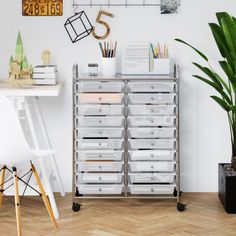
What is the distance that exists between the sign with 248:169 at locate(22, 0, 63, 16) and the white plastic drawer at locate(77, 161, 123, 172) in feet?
3.77

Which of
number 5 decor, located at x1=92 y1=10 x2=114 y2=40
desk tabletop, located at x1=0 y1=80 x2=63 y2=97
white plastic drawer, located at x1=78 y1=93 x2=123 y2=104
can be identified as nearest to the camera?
desk tabletop, located at x1=0 y1=80 x2=63 y2=97

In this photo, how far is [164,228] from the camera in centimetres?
404

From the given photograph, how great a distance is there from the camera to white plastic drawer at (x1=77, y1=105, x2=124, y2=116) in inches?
176

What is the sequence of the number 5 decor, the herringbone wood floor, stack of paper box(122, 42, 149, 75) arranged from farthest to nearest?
1. the number 5 decor
2. stack of paper box(122, 42, 149, 75)
3. the herringbone wood floor

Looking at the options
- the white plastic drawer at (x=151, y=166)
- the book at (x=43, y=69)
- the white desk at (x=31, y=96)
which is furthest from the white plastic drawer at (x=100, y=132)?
the book at (x=43, y=69)

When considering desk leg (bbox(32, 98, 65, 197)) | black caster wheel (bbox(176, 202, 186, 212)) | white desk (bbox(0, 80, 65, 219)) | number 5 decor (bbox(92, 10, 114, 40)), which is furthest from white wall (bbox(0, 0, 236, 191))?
black caster wheel (bbox(176, 202, 186, 212))

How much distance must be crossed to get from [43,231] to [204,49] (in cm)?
183

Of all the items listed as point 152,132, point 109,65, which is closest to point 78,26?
point 109,65

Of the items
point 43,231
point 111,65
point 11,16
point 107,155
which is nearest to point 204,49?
point 111,65

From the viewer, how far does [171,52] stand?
15.8 feet

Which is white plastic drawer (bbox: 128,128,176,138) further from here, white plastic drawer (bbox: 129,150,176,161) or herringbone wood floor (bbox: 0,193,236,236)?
herringbone wood floor (bbox: 0,193,236,236)

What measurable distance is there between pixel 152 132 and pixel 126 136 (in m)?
0.18

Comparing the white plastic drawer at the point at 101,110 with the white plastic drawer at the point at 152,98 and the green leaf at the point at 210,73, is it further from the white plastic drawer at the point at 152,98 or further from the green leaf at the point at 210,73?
the green leaf at the point at 210,73

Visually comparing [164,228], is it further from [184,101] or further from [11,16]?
[11,16]
